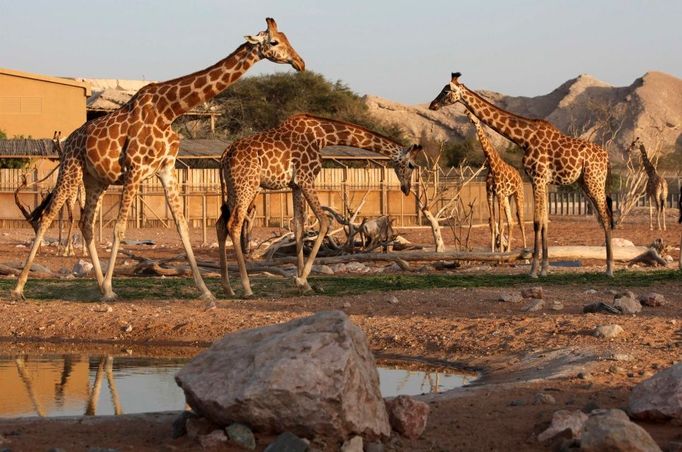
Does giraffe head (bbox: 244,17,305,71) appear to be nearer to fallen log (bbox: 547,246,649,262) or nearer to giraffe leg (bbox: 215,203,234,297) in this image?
giraffe leg (bbox: 215,203,234,297)

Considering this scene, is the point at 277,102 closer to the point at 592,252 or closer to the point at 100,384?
the point at 592,252

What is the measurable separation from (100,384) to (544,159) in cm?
866

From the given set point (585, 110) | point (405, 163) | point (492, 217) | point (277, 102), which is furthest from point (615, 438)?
point (585, 110)

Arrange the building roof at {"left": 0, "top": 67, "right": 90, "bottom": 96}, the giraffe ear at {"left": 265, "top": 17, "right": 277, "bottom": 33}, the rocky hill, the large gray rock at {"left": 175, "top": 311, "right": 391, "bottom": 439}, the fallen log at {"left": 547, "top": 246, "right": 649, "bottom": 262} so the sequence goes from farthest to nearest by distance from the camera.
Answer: the rocky hill, the building roof at {"left": 0, "top": 67, "right": 90, "bottom": 96}, the fallen log at {"left": 547, "top": 246, "right": 649, "bottom": 262}, the giraffe ear at {"left": 265, "top": 17, "right": 277, "bottom": 33}, the large gray rock at {"left": 175, "top": 311, "right": 391, "bottom": 439}

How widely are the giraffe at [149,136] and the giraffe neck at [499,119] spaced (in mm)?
4028

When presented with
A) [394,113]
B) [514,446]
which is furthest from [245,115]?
[514,446]

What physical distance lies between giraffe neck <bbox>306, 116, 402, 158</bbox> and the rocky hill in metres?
68.9


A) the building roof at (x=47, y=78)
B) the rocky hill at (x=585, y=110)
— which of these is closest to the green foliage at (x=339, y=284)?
the building roof at (x=47, y=78)

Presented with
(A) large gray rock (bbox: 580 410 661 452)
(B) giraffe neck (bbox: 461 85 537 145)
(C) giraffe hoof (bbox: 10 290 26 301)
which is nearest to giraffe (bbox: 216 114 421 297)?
(B) giraffe neck (bbox: 461 85 537 145)

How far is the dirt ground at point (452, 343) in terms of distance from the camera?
671 centimetres

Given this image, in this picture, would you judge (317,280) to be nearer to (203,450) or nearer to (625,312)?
(625,312)

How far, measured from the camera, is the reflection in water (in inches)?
324

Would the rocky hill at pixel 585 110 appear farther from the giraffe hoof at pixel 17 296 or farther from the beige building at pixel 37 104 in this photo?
the giraffe hoof at pixel 17 296

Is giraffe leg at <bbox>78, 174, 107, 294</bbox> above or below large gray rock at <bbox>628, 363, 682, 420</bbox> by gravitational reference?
above
